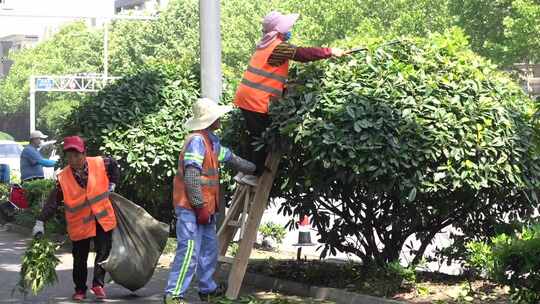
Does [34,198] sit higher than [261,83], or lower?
lower

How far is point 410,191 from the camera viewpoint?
8578mm

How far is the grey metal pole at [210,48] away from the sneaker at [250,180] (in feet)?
6.27

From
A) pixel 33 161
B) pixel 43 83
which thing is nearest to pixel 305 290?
pixel 33 161

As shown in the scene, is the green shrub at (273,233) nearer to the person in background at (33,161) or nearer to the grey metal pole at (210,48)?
the grey metal pole at (210,48)

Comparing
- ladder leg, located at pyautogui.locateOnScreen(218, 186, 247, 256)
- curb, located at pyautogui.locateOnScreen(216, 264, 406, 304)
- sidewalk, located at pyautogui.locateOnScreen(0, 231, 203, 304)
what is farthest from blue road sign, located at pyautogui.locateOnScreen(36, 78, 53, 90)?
ladder leg, located at pyautogui.locateOnScreen(218, 186, 247, 256)

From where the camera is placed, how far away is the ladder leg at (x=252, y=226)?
30.2ft

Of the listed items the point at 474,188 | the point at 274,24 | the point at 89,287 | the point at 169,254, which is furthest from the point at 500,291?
the point at 169,254

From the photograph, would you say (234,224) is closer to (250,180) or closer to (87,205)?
(250,180)

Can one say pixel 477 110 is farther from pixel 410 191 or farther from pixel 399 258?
pixel 399 258

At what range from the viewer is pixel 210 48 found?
11.1 m

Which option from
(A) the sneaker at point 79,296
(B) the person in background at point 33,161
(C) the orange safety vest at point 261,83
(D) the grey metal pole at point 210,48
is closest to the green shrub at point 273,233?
(D) the grey metal pole at point 210,48

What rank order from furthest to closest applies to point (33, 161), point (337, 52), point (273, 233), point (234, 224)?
point (33, 161) → point (273, 233) → point (234, 224) → point (337, 52)

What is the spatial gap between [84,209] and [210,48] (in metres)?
2.44

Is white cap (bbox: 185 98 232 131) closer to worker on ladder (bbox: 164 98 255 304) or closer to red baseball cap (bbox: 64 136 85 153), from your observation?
worker on ladder (bbox: 164 98 255 304)
